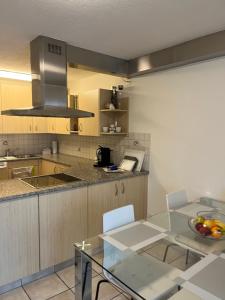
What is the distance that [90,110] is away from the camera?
296cm

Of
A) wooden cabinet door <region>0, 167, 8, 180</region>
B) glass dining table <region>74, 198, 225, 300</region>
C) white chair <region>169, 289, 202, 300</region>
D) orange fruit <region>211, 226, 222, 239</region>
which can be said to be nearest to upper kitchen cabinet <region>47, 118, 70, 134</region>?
wooden cabinet door <region>0, 167, 8, 180</region>

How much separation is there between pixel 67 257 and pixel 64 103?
Answer: 57.8 inches

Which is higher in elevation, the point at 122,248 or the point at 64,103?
the point at 64,103

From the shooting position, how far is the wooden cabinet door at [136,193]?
2547 mm

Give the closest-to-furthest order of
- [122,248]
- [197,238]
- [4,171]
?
[122,248]
[197,238]
[4,171]

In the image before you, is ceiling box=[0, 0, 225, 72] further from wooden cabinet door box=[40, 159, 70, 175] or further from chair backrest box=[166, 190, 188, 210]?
wooden cabinet door box=[40, 159, 70, 175]

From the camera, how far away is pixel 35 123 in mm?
3924

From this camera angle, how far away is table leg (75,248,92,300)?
1.26m

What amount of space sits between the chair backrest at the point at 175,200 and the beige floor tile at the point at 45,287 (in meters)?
1.12

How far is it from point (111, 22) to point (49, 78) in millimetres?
723

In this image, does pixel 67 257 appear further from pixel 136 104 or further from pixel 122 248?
pixel 136 104

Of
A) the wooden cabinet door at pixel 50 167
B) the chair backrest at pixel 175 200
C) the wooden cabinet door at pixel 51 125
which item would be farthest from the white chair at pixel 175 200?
the wooden cabinet door at pixel 51 125

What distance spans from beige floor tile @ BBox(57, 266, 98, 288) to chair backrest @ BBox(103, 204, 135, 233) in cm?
78

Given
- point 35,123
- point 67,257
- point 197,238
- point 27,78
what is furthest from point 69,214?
point 27,78
